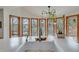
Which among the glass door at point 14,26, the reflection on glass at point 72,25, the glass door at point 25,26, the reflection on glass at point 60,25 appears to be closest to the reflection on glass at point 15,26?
the glass door at point 14,26

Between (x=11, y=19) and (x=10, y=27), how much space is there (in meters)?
0.13

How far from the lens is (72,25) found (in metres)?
2.06

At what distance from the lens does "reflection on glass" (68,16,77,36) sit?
2003 mm

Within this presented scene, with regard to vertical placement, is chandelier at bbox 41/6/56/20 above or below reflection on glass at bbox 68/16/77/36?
above

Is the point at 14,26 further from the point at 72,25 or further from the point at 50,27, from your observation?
the point at 72,25

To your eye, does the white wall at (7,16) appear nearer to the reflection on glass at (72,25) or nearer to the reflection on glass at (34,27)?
the reflection on glass at (34,27)

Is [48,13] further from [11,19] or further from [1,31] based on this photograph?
[1,31]

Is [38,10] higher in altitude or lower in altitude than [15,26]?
higher

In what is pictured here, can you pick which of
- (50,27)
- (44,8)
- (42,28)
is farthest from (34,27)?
(44,8)

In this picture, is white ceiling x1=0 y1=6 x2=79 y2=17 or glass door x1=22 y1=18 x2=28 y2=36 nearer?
white ceiling x1=0 y1=6 x2=79 y2=17

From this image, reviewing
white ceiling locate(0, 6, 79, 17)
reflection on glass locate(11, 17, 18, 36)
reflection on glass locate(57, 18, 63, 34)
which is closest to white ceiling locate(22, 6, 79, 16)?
white ceiling locate(0, 6, 79, 17)

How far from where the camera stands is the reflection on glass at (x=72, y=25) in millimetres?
2003

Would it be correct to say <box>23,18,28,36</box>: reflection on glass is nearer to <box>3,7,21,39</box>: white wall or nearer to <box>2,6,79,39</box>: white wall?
<box>2,6,79,39</box>: white wall
